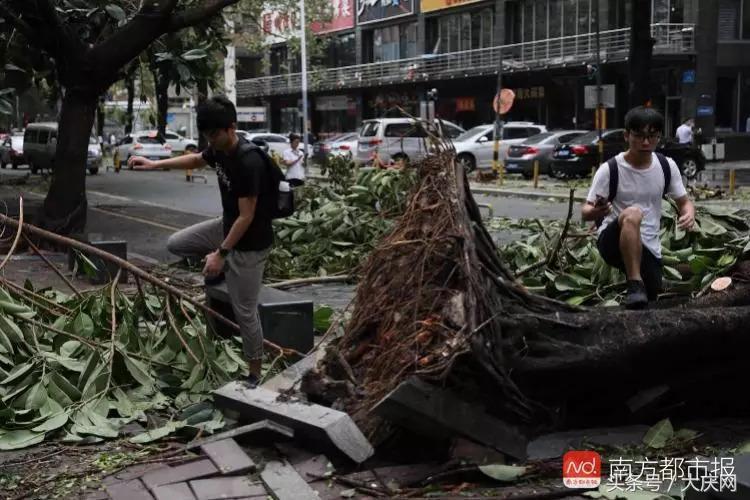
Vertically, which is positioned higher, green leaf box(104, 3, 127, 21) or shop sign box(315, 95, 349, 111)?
shop sign box(315, 95, 349, 111)

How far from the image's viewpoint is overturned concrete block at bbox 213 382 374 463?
186 inches

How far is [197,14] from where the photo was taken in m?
13.6

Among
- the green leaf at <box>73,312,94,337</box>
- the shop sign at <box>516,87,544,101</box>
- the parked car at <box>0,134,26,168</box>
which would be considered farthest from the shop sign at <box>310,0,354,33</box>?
the green leaf at <box>73,312,94,337</box>

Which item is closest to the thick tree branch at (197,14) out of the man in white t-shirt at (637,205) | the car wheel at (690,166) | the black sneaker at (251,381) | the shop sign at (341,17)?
the black sneaker at (251,381)

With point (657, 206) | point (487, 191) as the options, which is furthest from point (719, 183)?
point (657, 206)

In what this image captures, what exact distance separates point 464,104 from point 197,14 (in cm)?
3725

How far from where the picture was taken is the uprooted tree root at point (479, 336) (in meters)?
4.67

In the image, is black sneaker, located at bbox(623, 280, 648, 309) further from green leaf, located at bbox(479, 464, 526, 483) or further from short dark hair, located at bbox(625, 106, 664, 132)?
green leaf, located at bbox(479, 464, 526, 483)

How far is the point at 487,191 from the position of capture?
2489 centimetres

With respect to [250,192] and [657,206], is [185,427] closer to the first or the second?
[250,192]

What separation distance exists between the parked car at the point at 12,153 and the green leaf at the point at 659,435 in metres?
39.9

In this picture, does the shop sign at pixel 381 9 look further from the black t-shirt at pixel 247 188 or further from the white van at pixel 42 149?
the black t-shirt at pixel 247 188

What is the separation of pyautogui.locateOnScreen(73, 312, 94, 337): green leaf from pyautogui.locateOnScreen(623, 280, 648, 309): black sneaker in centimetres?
→ 345

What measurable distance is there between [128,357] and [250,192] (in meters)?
1.39
